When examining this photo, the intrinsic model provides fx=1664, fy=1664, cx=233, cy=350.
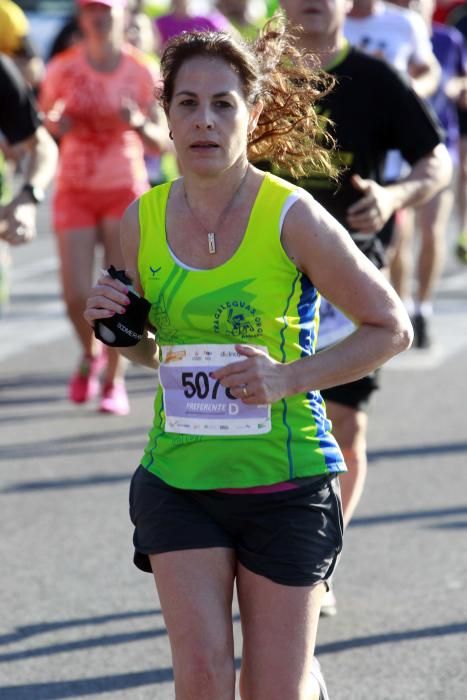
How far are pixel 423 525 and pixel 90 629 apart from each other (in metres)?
1.72

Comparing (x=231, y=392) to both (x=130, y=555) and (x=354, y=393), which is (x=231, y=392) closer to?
(x=354, y=393)

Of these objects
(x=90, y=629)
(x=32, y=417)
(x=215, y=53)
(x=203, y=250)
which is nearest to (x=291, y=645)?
(x=203, y=250)

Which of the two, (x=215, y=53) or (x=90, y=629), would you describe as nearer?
(x=215, y=53)

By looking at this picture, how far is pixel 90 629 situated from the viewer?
5.32 metres

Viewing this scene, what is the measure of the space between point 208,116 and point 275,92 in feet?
1.21

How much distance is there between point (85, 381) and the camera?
29.1 feet

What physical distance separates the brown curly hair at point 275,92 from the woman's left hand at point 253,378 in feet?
2.07

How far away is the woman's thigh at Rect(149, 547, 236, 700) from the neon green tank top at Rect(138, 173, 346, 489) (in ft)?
0.56

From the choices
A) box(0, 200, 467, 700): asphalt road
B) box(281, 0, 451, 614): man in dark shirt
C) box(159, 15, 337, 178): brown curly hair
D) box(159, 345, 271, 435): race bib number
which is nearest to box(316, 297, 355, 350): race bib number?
box(281, 0, 451, 614): man in dark shirt

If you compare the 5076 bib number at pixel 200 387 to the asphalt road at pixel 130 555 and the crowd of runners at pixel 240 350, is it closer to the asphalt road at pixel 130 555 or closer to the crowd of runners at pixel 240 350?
the crowd of runners at pixel 240 350

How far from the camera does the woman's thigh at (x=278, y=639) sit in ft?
11.6

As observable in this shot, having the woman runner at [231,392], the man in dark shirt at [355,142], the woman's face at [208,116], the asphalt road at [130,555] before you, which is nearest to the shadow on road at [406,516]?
the asphalt road at [130,555]

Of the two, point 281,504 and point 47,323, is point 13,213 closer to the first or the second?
point 281,504

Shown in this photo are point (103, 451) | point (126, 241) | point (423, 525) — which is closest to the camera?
point (126, 241)
